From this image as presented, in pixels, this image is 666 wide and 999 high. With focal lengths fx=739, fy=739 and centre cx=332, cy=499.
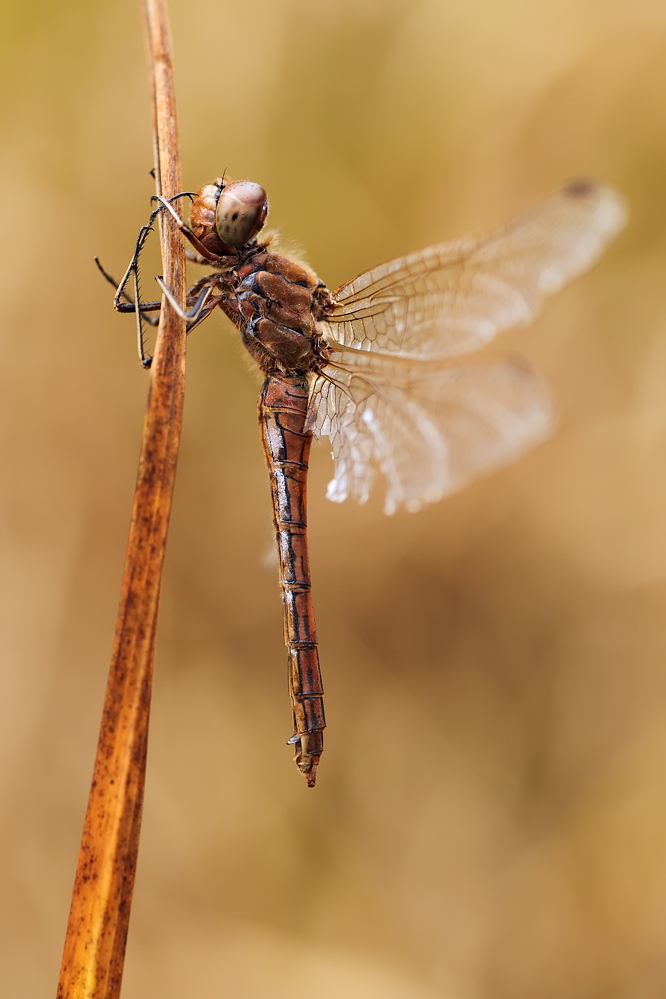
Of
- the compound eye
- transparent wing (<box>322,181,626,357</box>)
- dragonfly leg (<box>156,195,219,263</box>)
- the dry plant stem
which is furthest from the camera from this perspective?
transparent wing (<box>322,181,626,357</box>)

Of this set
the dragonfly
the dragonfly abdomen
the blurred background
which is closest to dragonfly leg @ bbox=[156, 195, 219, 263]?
the dragonfly

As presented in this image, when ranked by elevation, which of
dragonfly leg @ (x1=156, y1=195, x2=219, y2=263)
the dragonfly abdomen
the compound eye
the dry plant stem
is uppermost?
the compound eye

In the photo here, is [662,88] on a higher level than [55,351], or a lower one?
higher

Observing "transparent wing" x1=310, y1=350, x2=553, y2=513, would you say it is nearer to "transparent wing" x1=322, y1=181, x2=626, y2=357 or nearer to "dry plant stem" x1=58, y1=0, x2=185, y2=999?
"transparent wing" x1=322, y1=181, x2=626, y2=357

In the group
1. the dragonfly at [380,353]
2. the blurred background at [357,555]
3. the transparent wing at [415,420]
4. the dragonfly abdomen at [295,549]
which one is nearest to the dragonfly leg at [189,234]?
the dragonfly at [380,353]

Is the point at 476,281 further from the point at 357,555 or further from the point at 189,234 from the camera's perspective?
the point at 357,555

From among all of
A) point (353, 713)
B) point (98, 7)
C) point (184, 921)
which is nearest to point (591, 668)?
point (353, 713)

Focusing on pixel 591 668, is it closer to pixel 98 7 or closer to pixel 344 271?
pixel 344 271

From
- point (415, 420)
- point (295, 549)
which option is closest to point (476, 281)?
point (415, 420)
